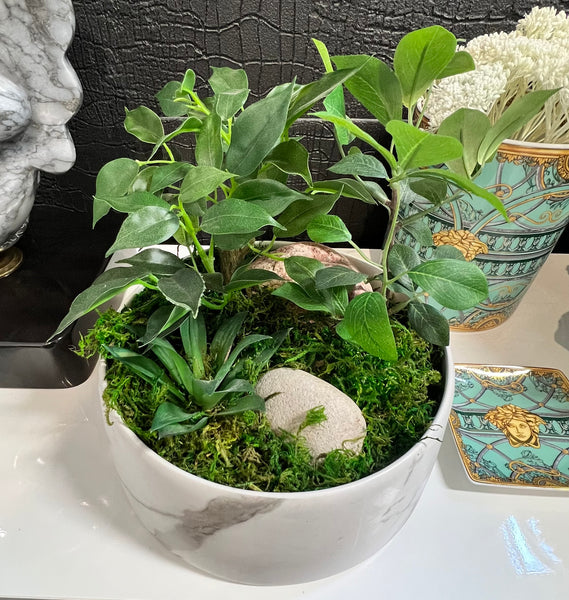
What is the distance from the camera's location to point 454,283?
1.18 ft

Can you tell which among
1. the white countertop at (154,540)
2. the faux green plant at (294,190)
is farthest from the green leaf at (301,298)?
the white countertop at (154,540)

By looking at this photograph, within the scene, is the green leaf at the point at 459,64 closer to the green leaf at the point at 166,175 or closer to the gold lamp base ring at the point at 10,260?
the green leaf at the point at 166,175

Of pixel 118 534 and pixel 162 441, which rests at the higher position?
pixel 162 441

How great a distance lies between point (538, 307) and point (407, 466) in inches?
18.8

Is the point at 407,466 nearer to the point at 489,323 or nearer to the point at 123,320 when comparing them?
the point at 123,320

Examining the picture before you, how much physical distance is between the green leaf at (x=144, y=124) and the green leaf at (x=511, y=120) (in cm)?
25

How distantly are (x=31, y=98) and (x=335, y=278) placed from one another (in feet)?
1.51

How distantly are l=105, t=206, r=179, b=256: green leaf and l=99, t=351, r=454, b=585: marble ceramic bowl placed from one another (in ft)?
0.47

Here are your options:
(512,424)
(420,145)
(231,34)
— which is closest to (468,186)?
(420,145)

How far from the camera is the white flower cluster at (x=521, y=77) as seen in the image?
0.49 meters

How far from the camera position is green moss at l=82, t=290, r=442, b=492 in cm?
37

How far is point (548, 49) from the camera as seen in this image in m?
0.50

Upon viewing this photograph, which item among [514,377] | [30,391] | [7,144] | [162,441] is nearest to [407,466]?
[162,441]

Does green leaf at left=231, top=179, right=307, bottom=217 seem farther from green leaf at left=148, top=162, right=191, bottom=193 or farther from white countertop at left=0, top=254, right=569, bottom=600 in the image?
white countertop at left=0, top=254, right=569, bottom=600
